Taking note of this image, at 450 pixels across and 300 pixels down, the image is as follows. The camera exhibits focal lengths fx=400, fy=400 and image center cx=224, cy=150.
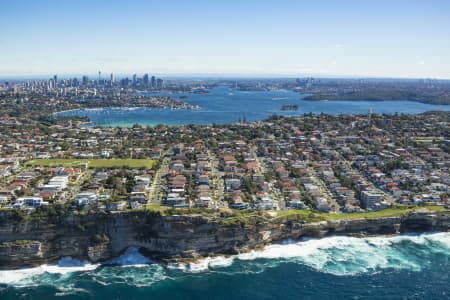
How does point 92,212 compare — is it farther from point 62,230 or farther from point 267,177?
point 267,177

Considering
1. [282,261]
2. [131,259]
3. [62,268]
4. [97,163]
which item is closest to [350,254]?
[282,261]

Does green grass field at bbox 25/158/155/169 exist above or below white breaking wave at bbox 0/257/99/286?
above

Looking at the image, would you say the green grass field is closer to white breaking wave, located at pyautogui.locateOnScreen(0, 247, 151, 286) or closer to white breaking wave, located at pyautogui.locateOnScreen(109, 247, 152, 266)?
white breaking wave, located at pyautogui.locateOnScreen(109, 247, 152, 266)

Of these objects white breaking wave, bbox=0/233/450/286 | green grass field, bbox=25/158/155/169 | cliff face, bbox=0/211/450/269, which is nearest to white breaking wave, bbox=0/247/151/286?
white breaking wave, bbox=0/233/450/286

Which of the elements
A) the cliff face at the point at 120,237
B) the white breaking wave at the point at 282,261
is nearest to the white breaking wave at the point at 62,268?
the white breaking wave at the point at 282,261

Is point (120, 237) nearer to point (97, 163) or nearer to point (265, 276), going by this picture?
point (265, 276)
